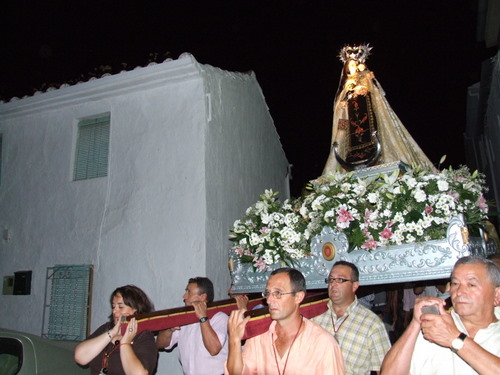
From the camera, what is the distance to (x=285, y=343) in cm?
275

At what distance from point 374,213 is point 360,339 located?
1203mm

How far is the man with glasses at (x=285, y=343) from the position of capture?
2.57m

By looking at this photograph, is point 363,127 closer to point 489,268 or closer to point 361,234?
point 361,234

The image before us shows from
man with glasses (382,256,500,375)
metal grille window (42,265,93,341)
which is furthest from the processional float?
metal grille window (42,265,93,341)

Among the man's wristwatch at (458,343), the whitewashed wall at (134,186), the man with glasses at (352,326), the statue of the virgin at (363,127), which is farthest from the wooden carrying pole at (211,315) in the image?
the statue of the virgin at (363,127)

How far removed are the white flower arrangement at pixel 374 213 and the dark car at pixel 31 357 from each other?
6.62ft

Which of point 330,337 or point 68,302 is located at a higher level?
point 68,302

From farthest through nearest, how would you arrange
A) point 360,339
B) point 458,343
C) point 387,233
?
point 387,233 → point 360,339 → point 458,343

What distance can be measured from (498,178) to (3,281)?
10722 millimetres

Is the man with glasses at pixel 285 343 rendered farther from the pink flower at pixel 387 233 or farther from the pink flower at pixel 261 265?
the pink flower at pixel 261 265

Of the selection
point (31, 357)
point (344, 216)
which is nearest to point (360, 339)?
point (344, 216)

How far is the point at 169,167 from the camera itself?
6.62 metres

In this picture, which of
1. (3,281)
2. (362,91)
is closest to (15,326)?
A: (3,281)

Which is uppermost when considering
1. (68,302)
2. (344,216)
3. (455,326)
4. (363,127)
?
(363,127)
